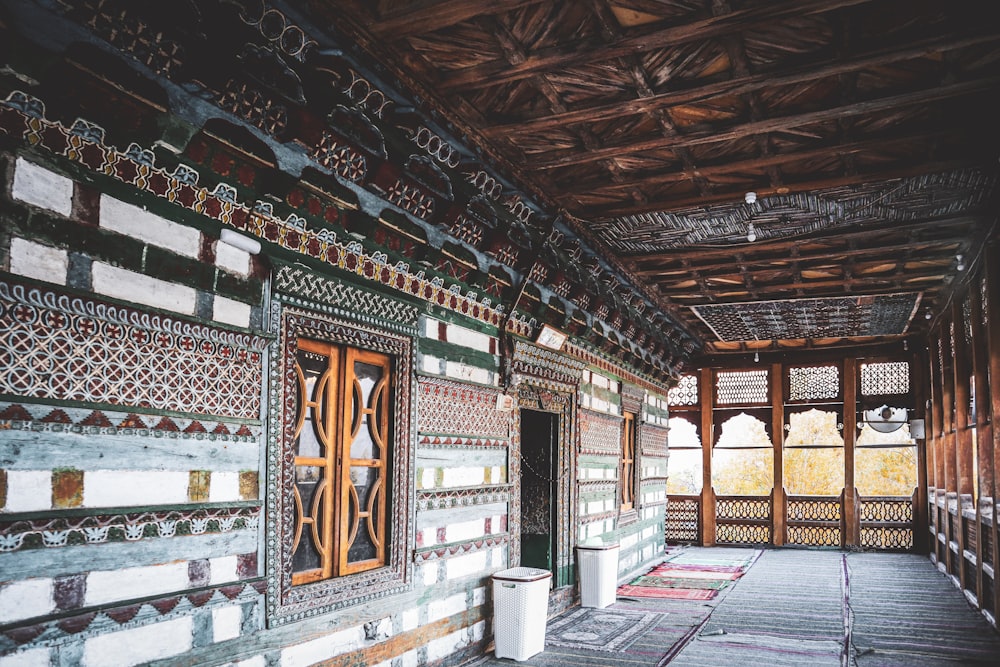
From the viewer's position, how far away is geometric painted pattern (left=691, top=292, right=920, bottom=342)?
10.2m

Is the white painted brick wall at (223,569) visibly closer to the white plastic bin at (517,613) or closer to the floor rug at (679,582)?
the white plastic bin at (517,613)

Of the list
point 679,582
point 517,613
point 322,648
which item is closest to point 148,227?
point 322,648

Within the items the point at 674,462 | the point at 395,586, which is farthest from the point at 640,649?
the point at 674,462

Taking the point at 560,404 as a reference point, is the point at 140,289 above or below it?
above

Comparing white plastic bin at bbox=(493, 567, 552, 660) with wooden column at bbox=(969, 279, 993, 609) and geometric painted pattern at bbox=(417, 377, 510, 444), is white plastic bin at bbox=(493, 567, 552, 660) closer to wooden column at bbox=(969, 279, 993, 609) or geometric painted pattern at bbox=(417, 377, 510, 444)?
geometric painted pattern at bbox=(417, 377, 510, 444)

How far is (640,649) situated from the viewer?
628cm

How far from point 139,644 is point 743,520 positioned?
11985 millimetres

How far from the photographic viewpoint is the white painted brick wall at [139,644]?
2.95m

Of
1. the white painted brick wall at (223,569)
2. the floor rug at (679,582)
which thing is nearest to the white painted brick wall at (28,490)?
the white painted brick wall at (223,569)

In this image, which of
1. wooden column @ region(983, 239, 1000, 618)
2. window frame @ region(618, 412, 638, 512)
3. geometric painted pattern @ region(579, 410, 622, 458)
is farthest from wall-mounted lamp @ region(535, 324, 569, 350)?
wooden column @ region(983, 239, 1000, 618)

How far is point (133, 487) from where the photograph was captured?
313 centimetres

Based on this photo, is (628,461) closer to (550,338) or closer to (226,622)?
(550,338)

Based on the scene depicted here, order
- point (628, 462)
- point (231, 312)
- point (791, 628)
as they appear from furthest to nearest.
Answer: point (628, 462), point (791, 628), point (231, 312)

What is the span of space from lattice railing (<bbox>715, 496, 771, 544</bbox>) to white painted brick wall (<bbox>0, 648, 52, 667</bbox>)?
12247mm
